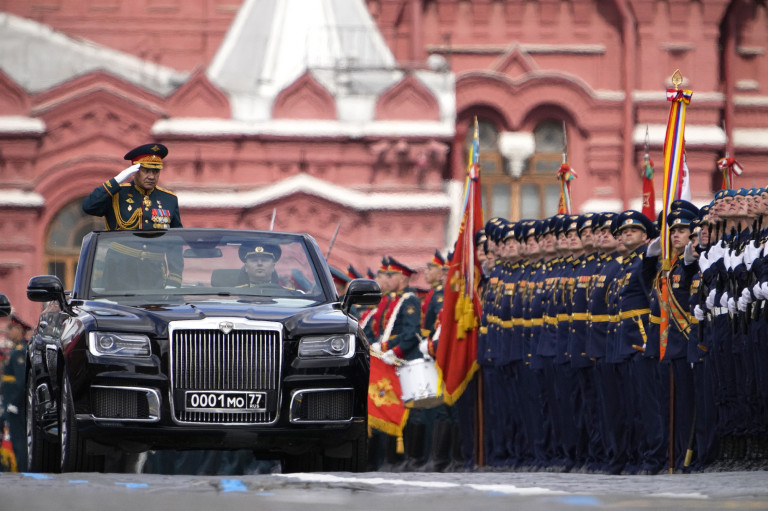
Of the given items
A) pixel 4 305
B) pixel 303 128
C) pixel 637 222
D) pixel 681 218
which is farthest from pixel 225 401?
pixel 303 128

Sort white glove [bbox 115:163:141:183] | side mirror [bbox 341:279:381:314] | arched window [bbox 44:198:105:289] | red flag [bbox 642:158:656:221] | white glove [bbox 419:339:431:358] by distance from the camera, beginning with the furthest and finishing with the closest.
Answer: arched window [bbox 44:198:105:289]
white glove [bbox 419:339:431:358]
red flag [bbox 642:158:656:221]
white glove [bbox 115:163:141:183]
side mirror [bbox 341:279:381:314]

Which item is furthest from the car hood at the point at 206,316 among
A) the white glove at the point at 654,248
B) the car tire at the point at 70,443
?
the white glove at the point at 654,248

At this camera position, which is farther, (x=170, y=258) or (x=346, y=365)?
(x=170, y=258)

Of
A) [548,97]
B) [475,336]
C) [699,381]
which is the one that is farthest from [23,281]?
[699,381]

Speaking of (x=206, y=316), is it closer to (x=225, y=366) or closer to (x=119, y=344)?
(x=225, y=366)

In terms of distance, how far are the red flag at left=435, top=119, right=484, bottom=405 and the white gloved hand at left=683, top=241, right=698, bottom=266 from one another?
14.6 feet

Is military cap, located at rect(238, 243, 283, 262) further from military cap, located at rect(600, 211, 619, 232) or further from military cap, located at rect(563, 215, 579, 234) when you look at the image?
military cap, located at rect(563, 215, 579, 234)

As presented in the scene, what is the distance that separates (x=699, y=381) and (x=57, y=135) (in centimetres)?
1681

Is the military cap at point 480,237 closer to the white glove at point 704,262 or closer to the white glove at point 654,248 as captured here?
the white glove at point 654,248

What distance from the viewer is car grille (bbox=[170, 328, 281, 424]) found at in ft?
30.5

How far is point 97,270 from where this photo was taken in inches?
404

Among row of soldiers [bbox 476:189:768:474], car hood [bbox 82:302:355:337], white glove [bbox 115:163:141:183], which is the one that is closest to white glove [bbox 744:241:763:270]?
row of soldiers [bbox 476:189:768:474]

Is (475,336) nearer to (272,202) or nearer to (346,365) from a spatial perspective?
(346,365)

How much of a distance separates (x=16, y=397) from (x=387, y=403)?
4965 mm
